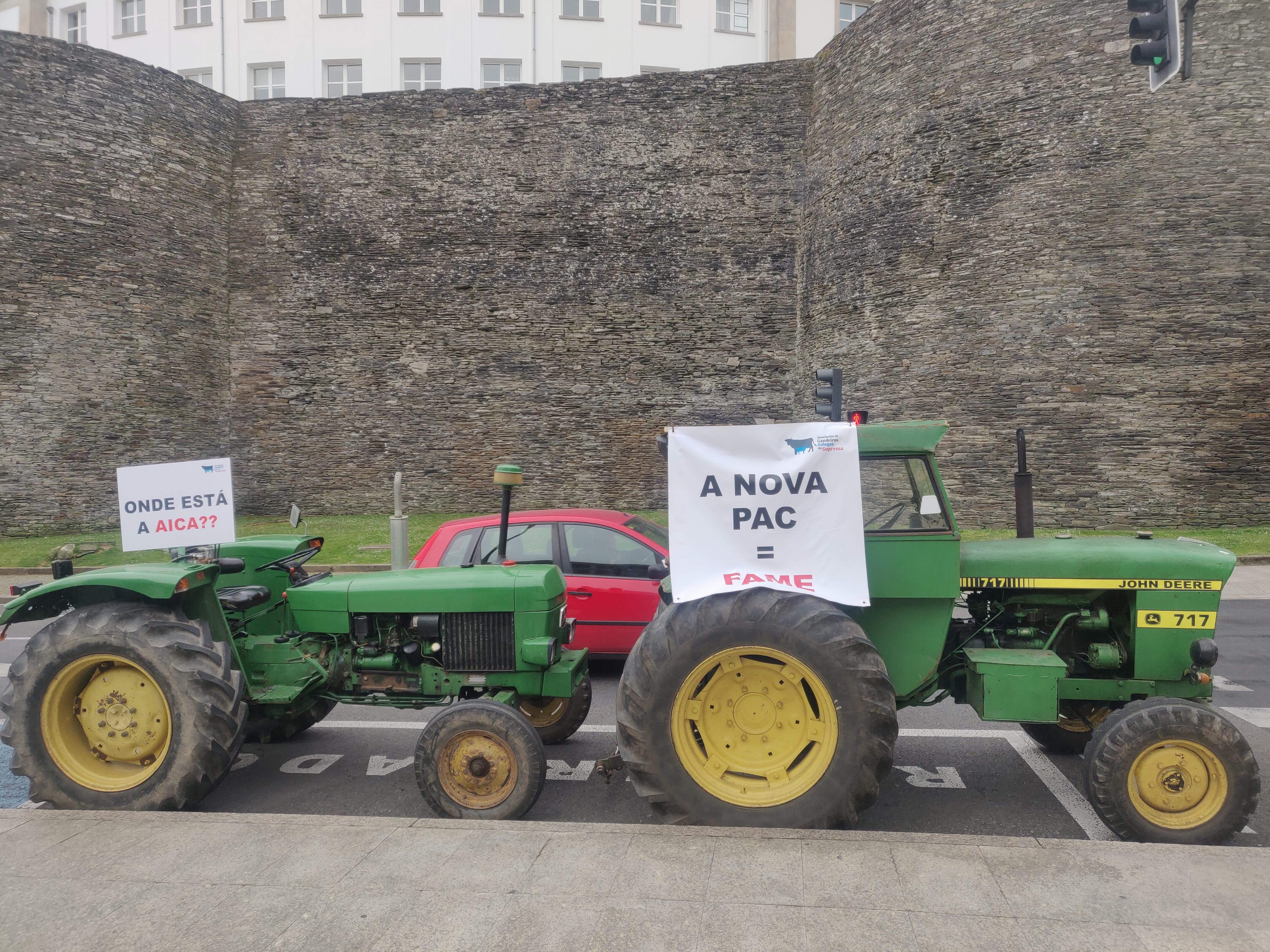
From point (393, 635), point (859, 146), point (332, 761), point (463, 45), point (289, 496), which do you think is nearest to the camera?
point (393, 635)

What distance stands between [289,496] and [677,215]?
13.2m

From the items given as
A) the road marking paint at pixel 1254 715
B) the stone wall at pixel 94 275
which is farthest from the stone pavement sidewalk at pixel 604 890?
the stone wall at pixel 94 275

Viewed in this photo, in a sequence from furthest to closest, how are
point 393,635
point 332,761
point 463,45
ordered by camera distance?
point 463,45 → point 332,761 → point 393,635

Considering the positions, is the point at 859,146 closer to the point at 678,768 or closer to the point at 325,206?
the point at 325,206

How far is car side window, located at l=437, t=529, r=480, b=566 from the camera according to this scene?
23.7 ft

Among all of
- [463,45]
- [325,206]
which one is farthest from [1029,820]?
[463,45]

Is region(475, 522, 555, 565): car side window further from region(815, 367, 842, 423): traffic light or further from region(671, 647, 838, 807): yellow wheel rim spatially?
A: region(671, 647, 838, 807): yellow wheel rim

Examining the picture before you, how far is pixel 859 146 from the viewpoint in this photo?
762 inches

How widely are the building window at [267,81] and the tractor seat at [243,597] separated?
3298cm

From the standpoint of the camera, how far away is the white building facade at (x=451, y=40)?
102 feet

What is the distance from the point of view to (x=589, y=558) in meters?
7.31

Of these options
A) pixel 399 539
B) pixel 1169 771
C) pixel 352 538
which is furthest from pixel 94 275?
pixel 1169 771

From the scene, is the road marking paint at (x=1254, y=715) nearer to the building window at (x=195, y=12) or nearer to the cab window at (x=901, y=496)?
the cab window at (x=901, y=496)

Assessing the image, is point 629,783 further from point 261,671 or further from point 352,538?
point 352,538
